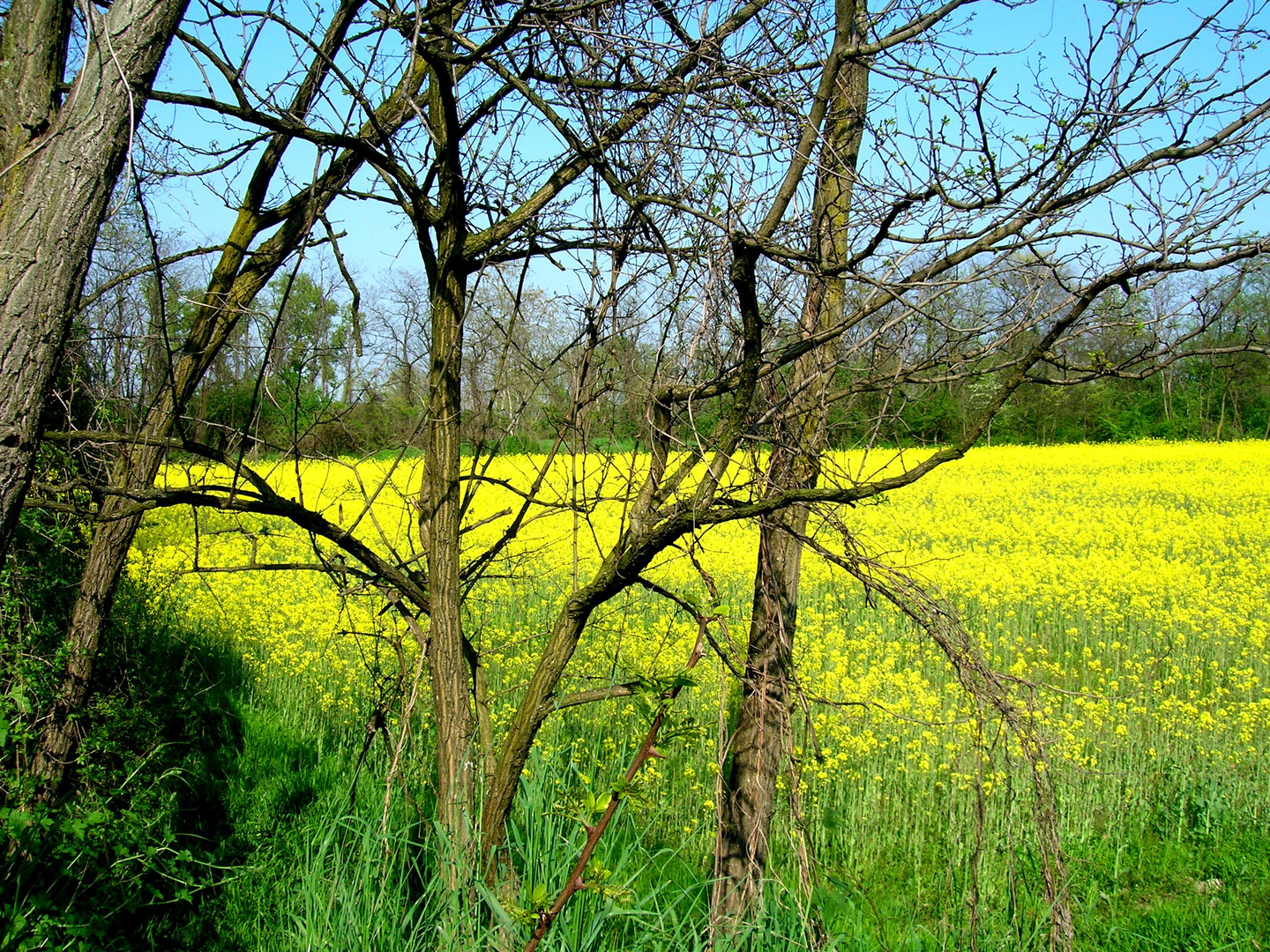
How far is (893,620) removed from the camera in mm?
8625

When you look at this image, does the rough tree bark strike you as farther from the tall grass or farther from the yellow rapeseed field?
the tall grass

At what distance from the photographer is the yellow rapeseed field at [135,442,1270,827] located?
5.24 meters

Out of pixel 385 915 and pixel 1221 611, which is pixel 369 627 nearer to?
pixel 385 915

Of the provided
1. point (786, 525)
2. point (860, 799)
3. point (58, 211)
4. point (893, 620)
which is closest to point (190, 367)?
point (58, 211)

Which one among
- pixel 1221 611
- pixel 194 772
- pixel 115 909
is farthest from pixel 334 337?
pixel 1221 611

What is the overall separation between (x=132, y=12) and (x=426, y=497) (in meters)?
1.51

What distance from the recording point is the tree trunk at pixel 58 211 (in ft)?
5.38

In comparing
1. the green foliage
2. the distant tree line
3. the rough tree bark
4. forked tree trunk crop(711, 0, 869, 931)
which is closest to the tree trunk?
the distant tree line

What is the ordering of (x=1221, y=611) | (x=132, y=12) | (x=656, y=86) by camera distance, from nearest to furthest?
(x=132, y=12)
(x=656, y=86)
(x=1221, y=611)

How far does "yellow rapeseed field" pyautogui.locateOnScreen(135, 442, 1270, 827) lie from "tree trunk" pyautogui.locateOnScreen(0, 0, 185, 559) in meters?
1.19

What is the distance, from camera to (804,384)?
2557mm

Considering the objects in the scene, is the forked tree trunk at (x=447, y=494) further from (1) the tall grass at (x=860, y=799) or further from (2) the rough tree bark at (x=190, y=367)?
(2) the rough tree bark at (x=190, y=367)

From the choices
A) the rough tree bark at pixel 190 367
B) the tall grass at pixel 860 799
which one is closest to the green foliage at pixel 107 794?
the rough tree bark at pixel 190 367

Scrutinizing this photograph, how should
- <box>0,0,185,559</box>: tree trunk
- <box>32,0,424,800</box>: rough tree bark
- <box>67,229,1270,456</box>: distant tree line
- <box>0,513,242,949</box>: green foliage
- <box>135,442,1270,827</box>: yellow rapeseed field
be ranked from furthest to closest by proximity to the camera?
<box>135,442,1270,827</box>: yellow rapeseed field < <box>32,0,424,800</box>: rough tree bark < <box>0,513,242,949</box>: green foliage < <box>67,229,1270,456</box>: distant tree line < <box>0,0,185,559</box>: tree trunk
